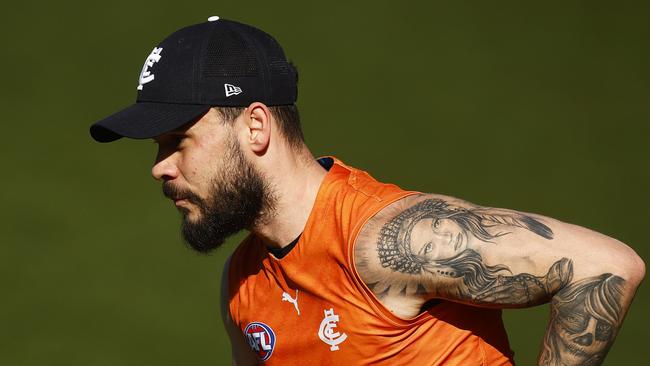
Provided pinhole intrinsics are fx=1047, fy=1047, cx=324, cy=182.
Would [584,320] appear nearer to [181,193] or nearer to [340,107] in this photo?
[181,193]

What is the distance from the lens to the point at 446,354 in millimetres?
1840

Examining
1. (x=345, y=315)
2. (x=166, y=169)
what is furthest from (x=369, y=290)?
(x=166, y=169)

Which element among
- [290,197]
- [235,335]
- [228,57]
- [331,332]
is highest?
[228,57]

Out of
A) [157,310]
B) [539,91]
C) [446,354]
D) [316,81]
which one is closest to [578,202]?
[539,91]

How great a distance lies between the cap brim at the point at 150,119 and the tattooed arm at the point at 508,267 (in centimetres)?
38

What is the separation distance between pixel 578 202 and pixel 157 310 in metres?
Result: 1.73

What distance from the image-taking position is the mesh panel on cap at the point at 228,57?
1.91 meters

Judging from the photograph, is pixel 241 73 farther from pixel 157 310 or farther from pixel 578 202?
pixel 578 202

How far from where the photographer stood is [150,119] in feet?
6.12

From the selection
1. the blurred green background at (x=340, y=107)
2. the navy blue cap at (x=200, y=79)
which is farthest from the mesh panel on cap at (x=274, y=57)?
the blurred green background at (x=340, y=107)

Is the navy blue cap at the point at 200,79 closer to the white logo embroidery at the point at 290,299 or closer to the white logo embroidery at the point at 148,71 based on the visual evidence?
the white logo embroidery at the point at 148,71

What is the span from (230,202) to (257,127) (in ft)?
0.48

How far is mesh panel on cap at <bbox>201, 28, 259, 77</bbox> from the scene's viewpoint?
6.25 ft

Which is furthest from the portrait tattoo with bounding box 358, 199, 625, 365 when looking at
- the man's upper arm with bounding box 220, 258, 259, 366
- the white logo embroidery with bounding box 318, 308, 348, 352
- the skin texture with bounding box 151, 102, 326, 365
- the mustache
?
the man's upper arm with bounding box 220, 258, 259, 366
